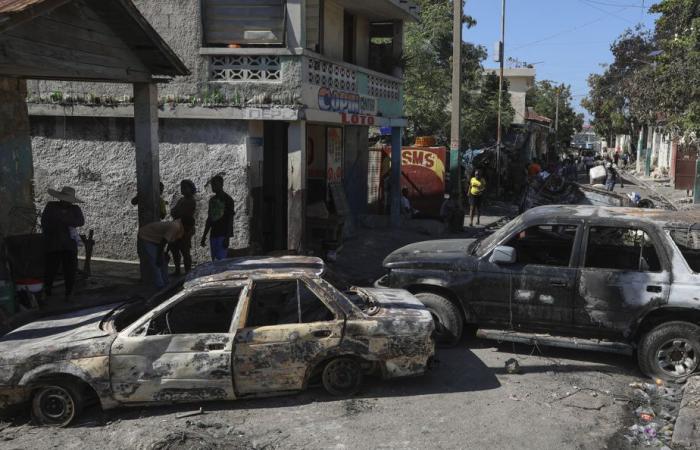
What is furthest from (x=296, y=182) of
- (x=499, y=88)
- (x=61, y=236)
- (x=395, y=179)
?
(x=499, y=88)

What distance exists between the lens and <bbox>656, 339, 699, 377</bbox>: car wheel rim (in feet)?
20.1

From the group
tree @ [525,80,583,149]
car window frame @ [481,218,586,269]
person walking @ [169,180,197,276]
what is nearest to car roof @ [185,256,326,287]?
car window frame @ [481,218,586,269]

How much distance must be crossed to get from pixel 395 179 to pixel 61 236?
9636 millimetres

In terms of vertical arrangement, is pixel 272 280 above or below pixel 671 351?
above

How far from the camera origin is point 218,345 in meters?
5.36

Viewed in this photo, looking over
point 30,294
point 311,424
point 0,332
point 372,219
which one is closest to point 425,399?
point 311,424

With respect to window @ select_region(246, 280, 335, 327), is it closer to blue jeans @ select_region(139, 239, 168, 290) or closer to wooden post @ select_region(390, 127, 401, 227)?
blue jeans @ select_region(139, 239, 168, 290)

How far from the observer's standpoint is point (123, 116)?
430 inches

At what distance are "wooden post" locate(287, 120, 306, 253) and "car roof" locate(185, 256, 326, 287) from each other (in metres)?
4.26

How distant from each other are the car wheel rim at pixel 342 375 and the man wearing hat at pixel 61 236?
440cm

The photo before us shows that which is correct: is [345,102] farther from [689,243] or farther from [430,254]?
[689,243]

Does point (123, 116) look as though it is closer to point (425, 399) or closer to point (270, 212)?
point (270, 212)

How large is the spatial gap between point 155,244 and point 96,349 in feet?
11.8

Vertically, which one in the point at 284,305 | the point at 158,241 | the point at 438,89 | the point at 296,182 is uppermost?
the point at 438,89
